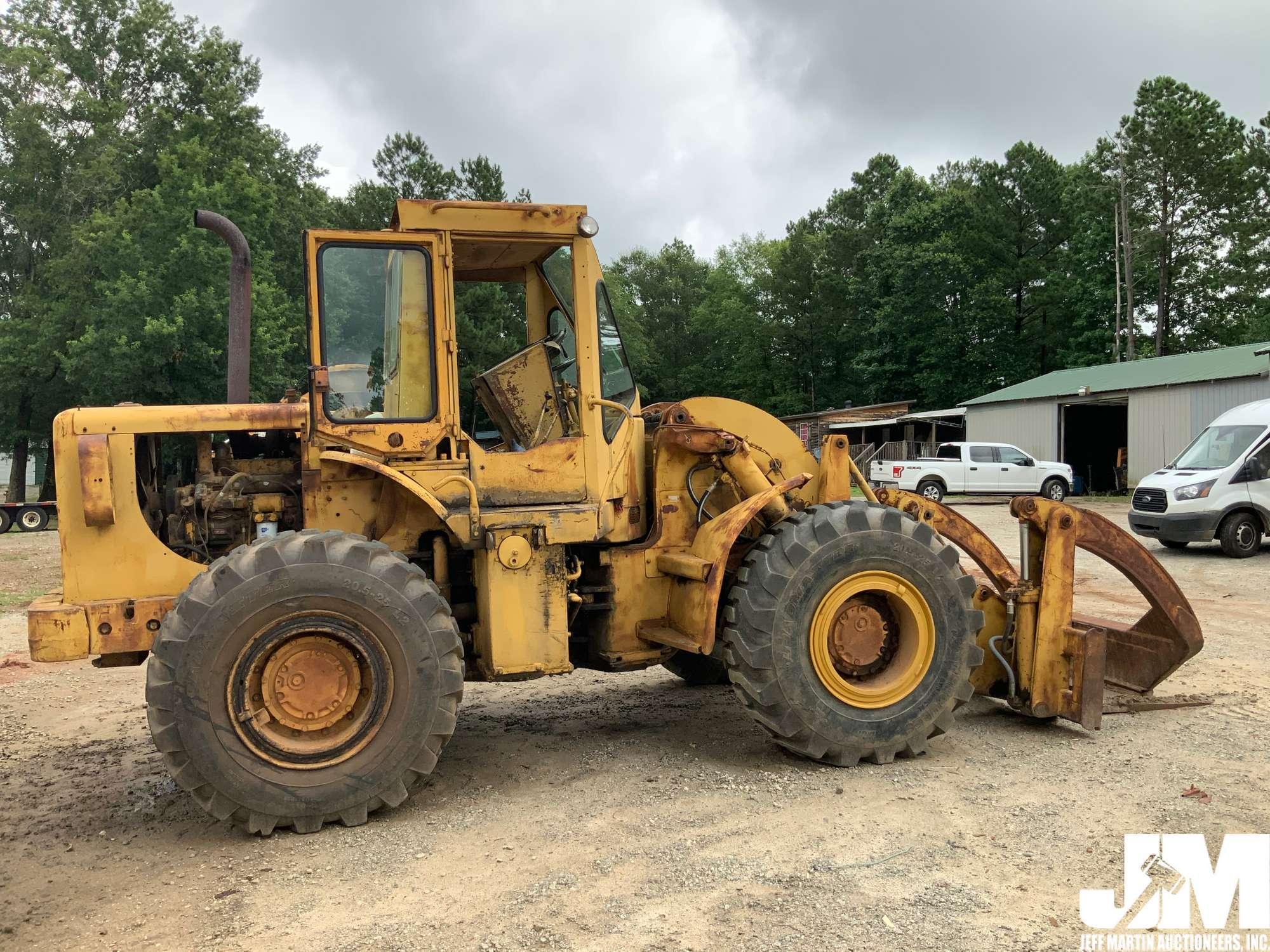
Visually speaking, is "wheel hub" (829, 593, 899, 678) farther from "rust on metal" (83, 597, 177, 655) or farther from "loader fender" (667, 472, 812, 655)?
"rust on metal" (83, 597, 177, 655)

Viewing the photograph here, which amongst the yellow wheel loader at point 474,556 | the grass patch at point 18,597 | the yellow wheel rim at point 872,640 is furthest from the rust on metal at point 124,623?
the grass patch at point 18,597

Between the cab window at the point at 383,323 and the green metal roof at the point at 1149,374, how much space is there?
25380mm

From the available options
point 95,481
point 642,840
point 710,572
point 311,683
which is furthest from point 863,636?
point 95,481

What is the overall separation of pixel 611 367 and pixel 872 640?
2162 mm

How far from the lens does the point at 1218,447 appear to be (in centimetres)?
1516

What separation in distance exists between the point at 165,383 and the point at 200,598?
93.7 ft

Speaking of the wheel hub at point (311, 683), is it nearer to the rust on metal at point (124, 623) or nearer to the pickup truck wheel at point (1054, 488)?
the rust on metal at point (124, 623)

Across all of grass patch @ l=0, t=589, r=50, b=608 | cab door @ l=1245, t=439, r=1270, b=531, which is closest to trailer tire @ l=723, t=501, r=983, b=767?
grass patch @ l=0, t=589, r=50, b=608

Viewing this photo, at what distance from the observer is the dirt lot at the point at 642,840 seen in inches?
136

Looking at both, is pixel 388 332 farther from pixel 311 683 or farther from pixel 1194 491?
pixel 1194 491

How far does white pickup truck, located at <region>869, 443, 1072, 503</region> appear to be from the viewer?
2619 cm

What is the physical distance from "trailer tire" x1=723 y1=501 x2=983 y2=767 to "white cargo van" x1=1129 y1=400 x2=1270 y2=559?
11357mm

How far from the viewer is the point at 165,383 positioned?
29.6 m

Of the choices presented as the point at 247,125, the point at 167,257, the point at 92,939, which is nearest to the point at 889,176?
the point at 247,125
